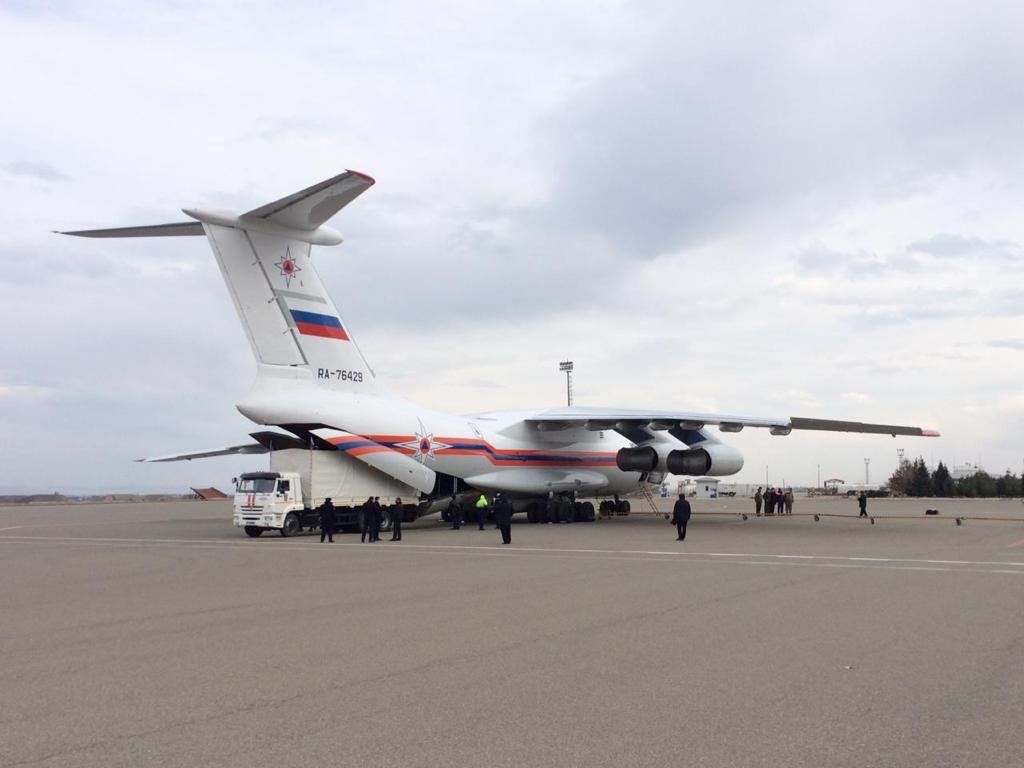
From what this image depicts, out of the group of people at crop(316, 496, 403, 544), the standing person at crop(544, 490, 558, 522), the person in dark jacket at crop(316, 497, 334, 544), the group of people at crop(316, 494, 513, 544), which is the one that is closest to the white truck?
the group of people at crop(316, 494, 513, 544)

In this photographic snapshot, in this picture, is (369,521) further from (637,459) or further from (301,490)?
(637,459)

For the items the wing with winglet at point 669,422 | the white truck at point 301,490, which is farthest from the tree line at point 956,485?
the white truck at point 301,490

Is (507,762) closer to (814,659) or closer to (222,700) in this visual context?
(222,700)

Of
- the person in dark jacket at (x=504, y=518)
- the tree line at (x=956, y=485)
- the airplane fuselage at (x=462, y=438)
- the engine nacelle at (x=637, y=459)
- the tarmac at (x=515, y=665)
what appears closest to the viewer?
the tarmac at (x=515, y=665)

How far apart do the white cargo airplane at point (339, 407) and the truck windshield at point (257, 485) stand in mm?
1335

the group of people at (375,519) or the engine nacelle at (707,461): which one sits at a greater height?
the engine nacelle at (707,461)

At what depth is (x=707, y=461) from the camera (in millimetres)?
28172

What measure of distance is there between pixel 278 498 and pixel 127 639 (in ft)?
47.3

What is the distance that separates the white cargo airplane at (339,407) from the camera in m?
21.7

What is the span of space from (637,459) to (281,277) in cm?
1360

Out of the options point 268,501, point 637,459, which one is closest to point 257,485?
point 268,501

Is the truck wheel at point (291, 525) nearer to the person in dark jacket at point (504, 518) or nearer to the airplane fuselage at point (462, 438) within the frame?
the airplane fuselage at point (462, 438)

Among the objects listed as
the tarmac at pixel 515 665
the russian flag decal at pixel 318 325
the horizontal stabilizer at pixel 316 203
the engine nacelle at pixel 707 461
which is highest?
the horizontal stabilizer at pixel 316 203

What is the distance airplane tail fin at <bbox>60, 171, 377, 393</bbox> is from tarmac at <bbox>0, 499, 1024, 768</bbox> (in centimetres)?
898
